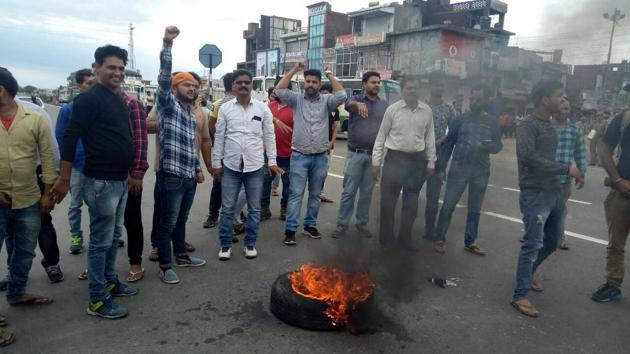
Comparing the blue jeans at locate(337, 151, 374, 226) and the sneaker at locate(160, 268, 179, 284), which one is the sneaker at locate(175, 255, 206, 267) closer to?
the sneaker at locate(160, 268, 179, 284)

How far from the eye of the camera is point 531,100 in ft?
11.7

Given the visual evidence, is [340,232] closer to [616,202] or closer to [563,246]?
[563,246]

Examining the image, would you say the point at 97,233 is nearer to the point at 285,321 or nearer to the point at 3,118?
the point at 3,118

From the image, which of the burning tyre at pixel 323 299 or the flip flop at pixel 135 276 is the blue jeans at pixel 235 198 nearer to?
the flip flop at pixel 135 276

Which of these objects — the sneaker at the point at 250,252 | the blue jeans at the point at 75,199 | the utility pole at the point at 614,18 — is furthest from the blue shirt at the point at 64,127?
the utility pole at the point at 614,18

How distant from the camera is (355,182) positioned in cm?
539

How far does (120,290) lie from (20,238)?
0.88 metres

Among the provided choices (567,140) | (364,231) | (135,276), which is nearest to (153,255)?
(135,276)

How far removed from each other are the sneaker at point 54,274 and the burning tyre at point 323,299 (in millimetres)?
2054

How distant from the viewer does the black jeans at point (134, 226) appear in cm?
374

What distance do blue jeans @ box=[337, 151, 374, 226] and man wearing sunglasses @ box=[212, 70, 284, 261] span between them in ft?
4.52

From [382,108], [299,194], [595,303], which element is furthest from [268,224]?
[595,303]

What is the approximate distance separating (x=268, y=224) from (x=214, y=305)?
2.49 meters

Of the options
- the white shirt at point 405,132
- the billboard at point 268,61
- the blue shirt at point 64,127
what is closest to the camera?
the blue shirt at point 64,127
